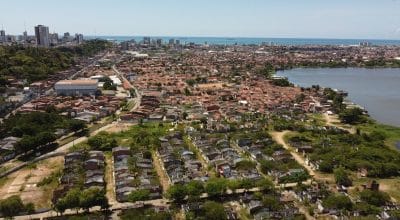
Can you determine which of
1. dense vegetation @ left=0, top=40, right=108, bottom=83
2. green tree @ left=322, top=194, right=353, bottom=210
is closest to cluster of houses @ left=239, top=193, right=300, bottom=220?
green tree @ left=322, top=194, right=353, bottom=210

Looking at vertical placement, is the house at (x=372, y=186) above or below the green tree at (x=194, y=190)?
below

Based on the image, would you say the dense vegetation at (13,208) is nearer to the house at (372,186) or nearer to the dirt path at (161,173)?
the dirt path at (161,173)

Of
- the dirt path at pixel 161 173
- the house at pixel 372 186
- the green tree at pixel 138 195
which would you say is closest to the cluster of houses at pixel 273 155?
the house at pixel 372 186

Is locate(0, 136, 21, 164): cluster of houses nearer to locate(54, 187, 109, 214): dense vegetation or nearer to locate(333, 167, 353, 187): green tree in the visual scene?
locate(54, 187, 109, 214): dense vegetation

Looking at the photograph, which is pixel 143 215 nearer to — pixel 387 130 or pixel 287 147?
pixel 287 147

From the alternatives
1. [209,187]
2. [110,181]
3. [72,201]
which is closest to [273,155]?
[209,187]

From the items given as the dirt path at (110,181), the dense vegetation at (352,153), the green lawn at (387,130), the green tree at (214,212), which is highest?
the green tree at (214,212)

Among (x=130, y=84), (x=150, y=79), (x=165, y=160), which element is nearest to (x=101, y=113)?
(x=165, y=160)
